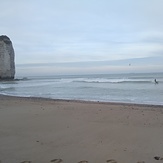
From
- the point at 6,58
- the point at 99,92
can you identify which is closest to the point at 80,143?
the point at 99,92

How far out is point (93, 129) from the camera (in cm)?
595

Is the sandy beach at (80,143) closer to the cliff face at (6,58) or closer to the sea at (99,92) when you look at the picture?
the sea at (99,92)

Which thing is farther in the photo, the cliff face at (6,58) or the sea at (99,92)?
the cliff face at (6,58)

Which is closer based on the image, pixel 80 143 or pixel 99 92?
pixel 80 143

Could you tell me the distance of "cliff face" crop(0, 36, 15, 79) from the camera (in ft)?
205

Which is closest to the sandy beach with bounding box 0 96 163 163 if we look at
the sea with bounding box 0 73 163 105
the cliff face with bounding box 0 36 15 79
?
the sea with bounding box 0 73 163 105

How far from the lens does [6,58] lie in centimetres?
6275

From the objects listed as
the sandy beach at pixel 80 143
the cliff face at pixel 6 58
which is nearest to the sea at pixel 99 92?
the sandy beach at pixel 80 143

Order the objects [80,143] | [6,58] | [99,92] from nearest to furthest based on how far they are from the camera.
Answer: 1. [80,143]
2. [99,92]
3. [6,58]

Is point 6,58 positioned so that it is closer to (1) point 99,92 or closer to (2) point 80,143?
(1) point 99,92

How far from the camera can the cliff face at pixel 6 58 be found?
62.4 m

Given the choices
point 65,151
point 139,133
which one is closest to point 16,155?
point 65,151

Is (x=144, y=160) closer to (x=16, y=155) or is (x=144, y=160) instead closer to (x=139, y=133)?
(x=139, y=133)

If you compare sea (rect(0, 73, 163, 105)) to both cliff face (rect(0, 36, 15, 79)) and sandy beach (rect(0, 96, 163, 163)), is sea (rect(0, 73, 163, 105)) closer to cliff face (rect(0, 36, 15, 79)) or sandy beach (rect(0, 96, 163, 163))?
sandy beach (rect(0, 96, 163, 163))
